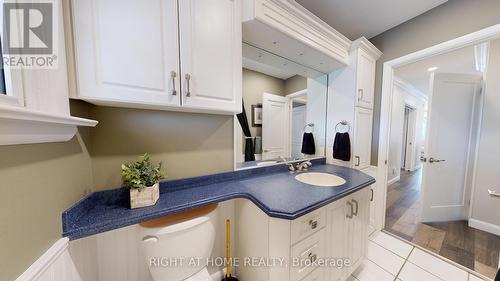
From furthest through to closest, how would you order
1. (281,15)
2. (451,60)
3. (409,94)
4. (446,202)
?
(409,94) < (451,60) < (446,202) < (281,15)

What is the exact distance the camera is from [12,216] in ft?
1.50

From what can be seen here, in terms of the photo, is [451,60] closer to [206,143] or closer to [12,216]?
[206,143]

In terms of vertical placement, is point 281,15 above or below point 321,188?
above

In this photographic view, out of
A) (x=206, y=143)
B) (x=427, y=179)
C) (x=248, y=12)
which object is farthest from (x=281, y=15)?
(x=427, y=179)

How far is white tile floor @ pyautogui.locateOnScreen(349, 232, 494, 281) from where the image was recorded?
1.41m

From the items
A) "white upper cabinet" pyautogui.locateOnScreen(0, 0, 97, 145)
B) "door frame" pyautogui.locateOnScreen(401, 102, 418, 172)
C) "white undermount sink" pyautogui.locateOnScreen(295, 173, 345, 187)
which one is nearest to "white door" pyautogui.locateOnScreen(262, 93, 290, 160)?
"white undermount sink" pyautogui.locateOnScreen(295, 173, 345, 187)

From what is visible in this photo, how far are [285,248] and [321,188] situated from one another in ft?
1.49

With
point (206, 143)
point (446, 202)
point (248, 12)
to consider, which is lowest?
point (446, 202)

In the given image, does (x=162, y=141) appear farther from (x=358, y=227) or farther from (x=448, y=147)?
(x=448, y=147)

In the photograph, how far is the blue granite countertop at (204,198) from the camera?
737mm

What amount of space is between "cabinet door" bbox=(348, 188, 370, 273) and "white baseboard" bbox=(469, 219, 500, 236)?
186cm

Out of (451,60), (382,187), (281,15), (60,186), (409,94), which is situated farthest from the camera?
(409,94)

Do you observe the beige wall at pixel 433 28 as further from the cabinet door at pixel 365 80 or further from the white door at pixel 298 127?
the white door at pixel 298 127

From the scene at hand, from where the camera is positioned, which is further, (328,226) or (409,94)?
(409,94)
